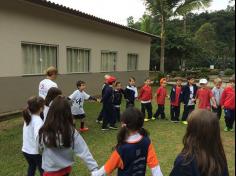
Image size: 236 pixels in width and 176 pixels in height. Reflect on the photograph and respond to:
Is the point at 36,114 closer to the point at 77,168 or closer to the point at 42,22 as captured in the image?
the point at 77,168

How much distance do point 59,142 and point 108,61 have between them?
1362 cm

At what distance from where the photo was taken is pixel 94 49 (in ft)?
48.6

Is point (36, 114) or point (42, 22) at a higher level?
point (42, 22)

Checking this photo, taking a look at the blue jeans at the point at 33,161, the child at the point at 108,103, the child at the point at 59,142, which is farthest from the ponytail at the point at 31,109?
the child at the point at 108,103

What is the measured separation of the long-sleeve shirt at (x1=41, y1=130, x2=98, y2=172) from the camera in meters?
3.06

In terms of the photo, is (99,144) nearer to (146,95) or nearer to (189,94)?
(146,95)

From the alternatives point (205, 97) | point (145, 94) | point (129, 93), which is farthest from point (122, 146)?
point (145, 94)

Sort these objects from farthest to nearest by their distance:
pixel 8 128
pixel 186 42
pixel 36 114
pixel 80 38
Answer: pixel 186 42 < pixel 80 38 < pixel 8 128 < pixel 36 114

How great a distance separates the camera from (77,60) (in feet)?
44.7

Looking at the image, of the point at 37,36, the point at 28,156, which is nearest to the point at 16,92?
the point at 37,36

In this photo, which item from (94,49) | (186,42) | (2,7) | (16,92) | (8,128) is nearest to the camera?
(8,128)

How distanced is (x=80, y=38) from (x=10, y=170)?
9182mm

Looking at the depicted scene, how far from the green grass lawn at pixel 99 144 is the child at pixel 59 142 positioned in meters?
1.88

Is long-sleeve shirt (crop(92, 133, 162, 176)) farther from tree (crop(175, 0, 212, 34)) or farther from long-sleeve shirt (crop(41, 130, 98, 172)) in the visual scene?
tree (crop(175, 0, 212, 34))
